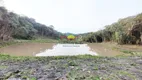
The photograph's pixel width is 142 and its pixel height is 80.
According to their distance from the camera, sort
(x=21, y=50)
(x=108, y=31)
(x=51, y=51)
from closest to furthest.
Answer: (x=21, y=50), (x=51, y=51), (x=108, y=31)

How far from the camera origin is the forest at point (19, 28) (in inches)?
556

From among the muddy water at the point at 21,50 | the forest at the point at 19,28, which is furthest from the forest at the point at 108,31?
the muddy water at the point at 21,50

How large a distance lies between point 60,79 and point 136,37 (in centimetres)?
1213

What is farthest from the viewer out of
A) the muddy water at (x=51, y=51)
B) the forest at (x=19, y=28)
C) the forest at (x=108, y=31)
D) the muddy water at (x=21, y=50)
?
the forest at (x=19, y=28)

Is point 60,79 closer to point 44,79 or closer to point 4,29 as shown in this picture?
point 44,79

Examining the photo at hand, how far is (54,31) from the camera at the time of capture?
98.0ft

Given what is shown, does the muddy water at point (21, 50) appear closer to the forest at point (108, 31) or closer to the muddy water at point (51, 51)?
the muddy water at point (51, 51)

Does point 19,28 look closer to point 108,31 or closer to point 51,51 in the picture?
point 108,31

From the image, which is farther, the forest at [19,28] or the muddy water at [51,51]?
the forest at [19,28]

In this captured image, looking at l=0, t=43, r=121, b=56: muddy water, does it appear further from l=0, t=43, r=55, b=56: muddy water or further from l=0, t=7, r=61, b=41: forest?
l=0, t=7, r=61, b=41: forest

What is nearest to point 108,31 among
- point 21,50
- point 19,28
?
point 19,28

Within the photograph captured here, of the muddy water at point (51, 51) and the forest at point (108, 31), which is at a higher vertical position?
the forest at point (108, 31)

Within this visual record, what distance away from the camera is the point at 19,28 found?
771 inches

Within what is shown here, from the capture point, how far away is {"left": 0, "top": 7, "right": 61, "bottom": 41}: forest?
46.3 ft
